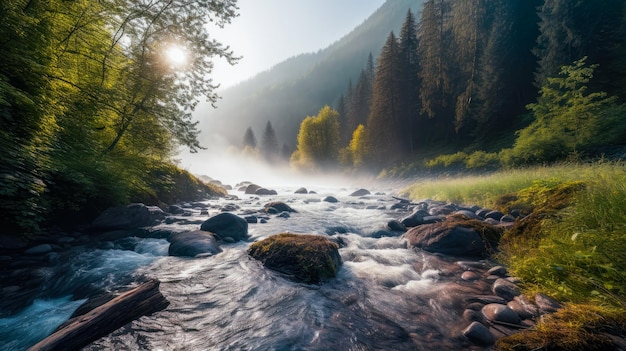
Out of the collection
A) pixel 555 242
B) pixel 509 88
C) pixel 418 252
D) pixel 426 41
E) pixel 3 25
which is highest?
pixel 426 41

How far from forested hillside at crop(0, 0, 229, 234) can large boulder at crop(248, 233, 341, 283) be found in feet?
14.9

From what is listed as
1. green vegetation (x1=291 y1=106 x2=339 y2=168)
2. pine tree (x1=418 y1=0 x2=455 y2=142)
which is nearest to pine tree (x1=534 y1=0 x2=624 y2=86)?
pine tree (x1=418 y1=0 x2=455 y2=142)

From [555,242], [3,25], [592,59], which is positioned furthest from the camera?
[592,59]

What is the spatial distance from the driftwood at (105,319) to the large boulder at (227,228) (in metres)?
3.90

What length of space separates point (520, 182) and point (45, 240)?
1518cm

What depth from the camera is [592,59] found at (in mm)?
21578

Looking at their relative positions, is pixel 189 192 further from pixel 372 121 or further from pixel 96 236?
pixel 372 121

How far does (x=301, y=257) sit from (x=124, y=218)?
21.5 ft

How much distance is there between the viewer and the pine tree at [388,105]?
33031 millimetres

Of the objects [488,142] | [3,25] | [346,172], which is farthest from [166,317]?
[346,172]

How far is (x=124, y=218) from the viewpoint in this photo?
7.98m

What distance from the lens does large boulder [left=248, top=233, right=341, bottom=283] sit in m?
4.92

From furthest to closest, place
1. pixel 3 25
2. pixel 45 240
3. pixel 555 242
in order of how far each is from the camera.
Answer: pixel 45 240 < pixel 3 25 < pixel 555 242

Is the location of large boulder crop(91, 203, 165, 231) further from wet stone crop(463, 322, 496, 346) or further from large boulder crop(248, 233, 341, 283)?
wet stone crop(463, 322, 496, 346)
